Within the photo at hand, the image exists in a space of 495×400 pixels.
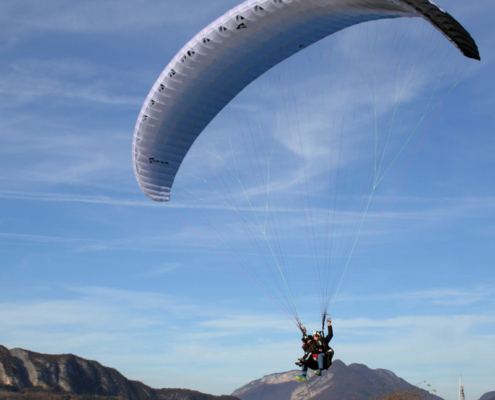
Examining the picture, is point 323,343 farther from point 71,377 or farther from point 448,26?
point 71,377

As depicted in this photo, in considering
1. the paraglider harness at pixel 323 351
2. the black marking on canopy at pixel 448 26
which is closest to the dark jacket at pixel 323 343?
the paraglider harness at pixel 323 351

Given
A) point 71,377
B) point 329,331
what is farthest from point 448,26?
point 71,377

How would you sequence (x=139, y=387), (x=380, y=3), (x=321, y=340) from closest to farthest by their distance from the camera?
(x=380, y=3), (x=321, y=340), (x=139, y=387)

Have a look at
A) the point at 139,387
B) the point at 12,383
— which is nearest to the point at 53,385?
the point at 12,383

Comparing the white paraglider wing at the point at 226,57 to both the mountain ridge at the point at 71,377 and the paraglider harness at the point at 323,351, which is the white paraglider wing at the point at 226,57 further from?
the mountain ridge at the point at 71,377

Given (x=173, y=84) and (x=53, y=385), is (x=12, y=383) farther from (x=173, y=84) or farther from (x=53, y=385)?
(x=173, y=84)

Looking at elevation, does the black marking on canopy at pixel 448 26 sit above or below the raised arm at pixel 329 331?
above

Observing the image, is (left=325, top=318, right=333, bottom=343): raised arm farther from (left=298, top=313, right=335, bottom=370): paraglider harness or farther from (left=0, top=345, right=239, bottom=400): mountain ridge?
(left=0, top=345, right=239, bottom=400): mountain ridge
